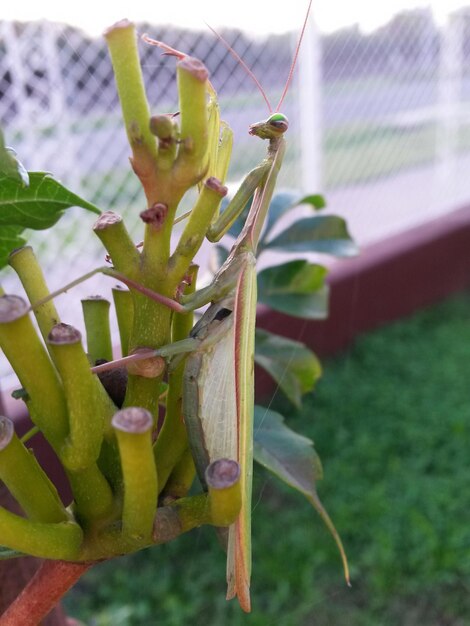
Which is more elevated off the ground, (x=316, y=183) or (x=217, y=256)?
(x=217, y=256)

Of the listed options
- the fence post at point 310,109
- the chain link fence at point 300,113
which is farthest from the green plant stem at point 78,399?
the fence post at point 310,109

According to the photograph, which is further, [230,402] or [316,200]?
[316,200]

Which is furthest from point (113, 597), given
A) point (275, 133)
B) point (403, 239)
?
Result: point (403, 239)

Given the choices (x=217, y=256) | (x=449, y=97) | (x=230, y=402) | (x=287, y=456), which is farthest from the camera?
(x=449, y=97)

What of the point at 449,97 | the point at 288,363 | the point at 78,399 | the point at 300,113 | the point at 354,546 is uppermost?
the point at 78,399

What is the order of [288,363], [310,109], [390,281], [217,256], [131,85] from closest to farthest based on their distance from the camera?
1. [131,85]
2. [288,363]
3. [217,256]
4. [310,109]
5. [390,281]

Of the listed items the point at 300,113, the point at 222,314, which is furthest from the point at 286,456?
the point at 300,113

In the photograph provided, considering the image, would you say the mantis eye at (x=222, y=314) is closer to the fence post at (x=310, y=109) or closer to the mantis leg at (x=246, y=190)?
the mantis leg at (x=246, y=190)

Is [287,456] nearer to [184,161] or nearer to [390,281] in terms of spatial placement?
[184,161]
